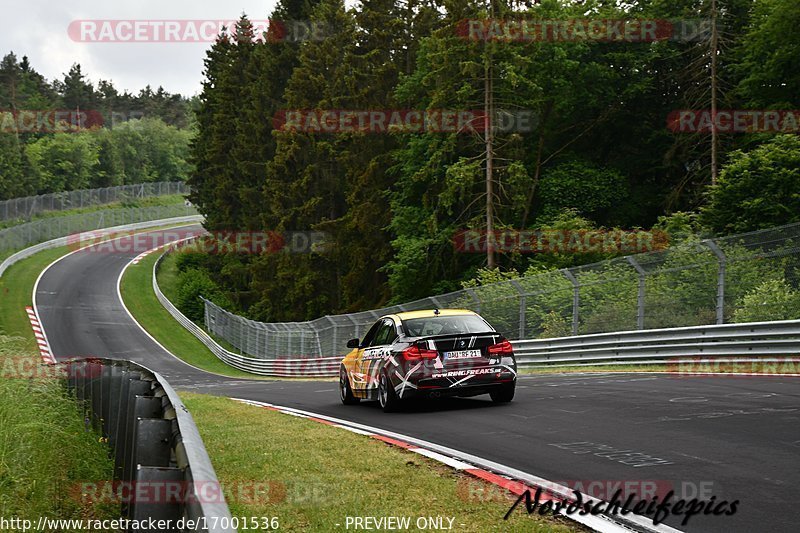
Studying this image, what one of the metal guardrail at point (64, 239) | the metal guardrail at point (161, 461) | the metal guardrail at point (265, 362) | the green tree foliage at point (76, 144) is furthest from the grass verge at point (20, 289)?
the metal guardrail at point (161, 461)

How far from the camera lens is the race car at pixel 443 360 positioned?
13.2m

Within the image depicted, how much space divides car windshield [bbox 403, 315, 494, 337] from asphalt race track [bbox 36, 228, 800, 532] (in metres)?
1.12

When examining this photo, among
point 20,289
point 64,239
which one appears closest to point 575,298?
point 20,289

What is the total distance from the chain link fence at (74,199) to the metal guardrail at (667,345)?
7662cm

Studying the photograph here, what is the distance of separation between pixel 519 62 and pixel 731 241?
2527 cm

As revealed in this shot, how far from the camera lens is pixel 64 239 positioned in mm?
90250

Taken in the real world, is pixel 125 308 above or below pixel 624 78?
below

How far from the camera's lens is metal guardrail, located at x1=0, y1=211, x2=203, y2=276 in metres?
73.9

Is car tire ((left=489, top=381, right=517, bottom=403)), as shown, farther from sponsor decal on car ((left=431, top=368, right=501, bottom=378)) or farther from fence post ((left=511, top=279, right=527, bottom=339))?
fence post ((left=511, top=279, right=527, bottom=339))

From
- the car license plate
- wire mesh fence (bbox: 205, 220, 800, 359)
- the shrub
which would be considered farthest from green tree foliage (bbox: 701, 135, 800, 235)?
the car license plate

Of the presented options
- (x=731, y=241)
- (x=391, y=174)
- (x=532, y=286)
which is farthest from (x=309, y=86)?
(x=731, y=241)

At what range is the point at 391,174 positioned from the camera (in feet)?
170

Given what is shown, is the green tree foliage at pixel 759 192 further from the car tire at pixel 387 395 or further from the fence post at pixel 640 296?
the car tire at pixel 387 395

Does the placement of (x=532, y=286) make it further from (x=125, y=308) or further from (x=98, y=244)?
(x=98, y=244)
